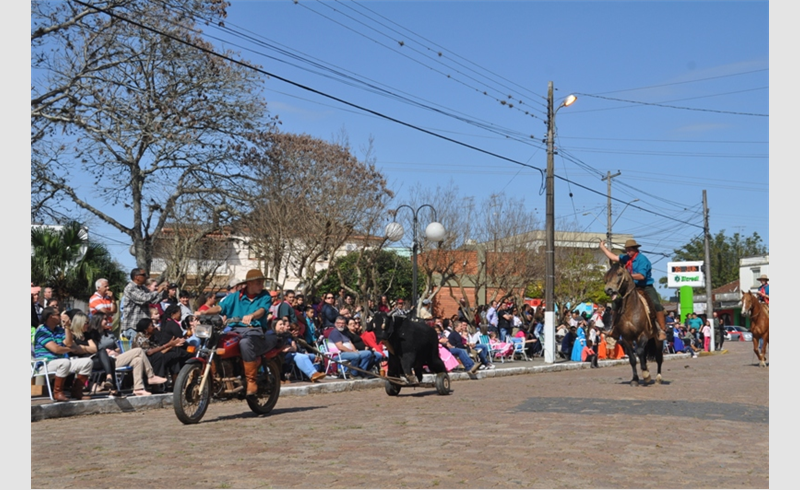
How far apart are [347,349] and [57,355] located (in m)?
6.91

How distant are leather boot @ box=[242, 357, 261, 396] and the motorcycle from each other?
0.07 m

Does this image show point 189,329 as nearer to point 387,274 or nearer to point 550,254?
point 550,254

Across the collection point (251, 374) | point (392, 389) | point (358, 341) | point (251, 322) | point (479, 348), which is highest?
point (251, 322)

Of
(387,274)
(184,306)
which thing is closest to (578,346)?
(184,306)

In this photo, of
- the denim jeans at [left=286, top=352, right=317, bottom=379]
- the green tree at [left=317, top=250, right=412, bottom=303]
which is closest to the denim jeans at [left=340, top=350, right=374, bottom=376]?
the denim jeans at [left=286, top=352, right=317, bottom=379]

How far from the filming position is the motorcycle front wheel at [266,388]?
1166 cm

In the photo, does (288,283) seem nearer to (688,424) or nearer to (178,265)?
(178,265)

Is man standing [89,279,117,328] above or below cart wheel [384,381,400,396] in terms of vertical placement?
above

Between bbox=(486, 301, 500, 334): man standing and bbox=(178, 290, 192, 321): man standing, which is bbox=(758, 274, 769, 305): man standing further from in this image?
bbox=(178, 290, 192, 321): man standing

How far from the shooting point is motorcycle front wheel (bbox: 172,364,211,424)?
10.3m

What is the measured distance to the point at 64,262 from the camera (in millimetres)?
31172

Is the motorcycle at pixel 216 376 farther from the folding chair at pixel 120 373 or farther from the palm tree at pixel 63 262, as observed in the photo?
the palm tree at pixel 63 262

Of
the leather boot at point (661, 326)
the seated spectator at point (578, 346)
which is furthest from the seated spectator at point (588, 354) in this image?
the leather boot at point (661, 326)

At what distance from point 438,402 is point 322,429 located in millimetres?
4026
